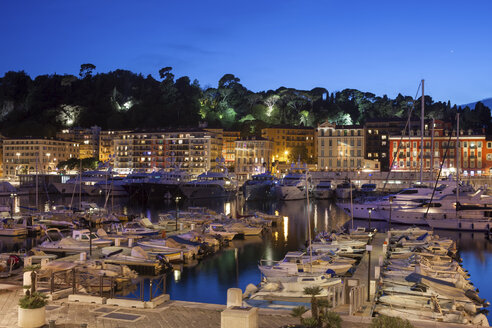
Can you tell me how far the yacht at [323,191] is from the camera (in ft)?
292

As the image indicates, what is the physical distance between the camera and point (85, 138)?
162 m

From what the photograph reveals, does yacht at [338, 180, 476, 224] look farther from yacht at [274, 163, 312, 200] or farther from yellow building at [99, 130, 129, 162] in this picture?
yellow building at [99, 130, 129, 162]

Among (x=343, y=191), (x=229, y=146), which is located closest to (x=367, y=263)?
(x=343, y=191)

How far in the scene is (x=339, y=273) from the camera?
25.5 meters

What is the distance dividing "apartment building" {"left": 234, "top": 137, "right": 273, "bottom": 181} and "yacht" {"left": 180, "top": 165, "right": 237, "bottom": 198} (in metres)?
37.3

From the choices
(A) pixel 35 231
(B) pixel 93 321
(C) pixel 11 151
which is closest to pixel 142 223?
(A) pixel 35 231

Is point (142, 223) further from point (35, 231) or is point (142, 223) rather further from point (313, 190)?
point (313, 190)

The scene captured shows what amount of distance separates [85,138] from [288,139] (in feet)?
223

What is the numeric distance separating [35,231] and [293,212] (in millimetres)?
33183

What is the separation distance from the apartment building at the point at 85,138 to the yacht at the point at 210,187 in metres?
77.9

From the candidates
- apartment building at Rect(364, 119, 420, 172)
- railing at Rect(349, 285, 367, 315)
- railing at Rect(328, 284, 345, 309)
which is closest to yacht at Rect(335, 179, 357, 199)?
apartment building at Rect(364, 119, 420, 172)

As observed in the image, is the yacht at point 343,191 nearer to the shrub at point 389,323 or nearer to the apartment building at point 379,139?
the apartment building at point 379,139

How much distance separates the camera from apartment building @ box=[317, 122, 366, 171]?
117250 millimetres

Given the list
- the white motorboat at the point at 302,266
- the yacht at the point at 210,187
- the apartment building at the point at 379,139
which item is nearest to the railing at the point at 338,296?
the white motorboat at the point at 302,266
